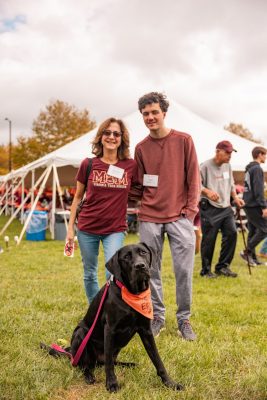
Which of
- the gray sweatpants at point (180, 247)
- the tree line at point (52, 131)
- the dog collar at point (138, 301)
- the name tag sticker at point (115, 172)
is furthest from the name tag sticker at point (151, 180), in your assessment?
the tree line at point (52, 131)

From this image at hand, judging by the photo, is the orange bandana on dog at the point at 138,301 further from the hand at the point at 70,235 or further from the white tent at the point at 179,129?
the white tent at the point at 179,129

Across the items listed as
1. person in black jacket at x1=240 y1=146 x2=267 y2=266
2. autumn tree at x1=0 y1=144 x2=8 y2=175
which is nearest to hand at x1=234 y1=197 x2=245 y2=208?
person in black jacket at x1=240 y1=146 x2=267 y2=266

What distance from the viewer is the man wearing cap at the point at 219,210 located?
649cm

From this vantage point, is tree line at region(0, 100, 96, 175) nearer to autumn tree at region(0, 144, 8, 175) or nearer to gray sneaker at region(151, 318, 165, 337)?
autumn tree at region(0, 144, 8, 175)

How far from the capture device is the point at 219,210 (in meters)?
6.64

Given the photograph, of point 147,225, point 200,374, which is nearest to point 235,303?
point 147,225

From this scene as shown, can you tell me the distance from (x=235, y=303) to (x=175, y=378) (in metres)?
2.29

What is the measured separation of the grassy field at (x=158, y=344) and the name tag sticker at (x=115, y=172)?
1.44 m

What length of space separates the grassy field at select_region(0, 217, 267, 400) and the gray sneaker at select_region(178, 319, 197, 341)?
7cm

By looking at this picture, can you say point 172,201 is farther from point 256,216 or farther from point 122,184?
point 256,216

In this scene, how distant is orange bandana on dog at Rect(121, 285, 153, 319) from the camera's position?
2779mm

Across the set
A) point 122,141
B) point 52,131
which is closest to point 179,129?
point 122,141

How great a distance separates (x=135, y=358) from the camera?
3301 mm

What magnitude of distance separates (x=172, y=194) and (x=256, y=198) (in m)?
4.05
